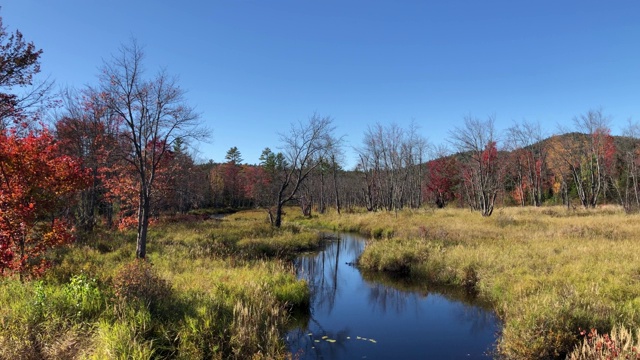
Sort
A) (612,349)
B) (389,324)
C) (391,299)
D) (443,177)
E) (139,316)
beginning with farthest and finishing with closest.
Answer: (443,177)
(391,299)
(389,324)
(139,316)
(612,349)

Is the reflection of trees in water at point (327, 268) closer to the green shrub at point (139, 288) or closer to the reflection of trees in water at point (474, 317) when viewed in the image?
the reflection of trees in water at point (474, 317)

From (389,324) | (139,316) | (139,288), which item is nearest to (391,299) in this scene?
(389,324)

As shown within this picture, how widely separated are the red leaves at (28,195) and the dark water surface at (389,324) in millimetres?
8595

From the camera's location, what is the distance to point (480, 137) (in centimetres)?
3441

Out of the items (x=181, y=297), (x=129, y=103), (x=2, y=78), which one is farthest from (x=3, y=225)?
(x=129, y=103)

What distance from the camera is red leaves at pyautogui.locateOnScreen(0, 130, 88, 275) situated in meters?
10.3

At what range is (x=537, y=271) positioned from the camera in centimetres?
1203

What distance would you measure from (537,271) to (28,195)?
17782 millimetres

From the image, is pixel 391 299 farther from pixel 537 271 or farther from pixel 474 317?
pixel 537 271

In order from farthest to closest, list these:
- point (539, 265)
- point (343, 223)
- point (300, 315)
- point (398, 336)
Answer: point (343, 223), point (539, 265), point (300, 315), point (398, 336)

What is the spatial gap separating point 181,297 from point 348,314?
5.67 m

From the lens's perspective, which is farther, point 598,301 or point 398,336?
point 398,336

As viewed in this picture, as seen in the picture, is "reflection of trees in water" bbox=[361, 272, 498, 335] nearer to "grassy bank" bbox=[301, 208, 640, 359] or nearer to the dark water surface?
the dark water surface

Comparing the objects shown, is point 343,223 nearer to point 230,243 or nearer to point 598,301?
point 230,243
